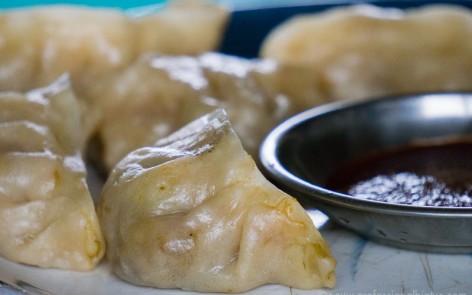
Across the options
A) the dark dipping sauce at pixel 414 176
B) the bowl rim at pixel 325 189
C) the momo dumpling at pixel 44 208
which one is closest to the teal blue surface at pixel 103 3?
the bowl rim at pixel 325 189

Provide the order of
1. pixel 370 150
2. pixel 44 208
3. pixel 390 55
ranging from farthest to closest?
pixel 390 55
pixel 370 150
pixel 44 208

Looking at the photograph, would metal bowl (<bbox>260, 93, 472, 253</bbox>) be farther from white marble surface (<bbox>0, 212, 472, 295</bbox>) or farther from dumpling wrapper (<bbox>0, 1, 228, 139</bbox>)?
dumpling wrapper (<bbox>0, 1, 228, 139</bbox>)

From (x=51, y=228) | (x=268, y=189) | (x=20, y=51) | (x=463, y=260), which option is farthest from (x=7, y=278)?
(x=20, y=51)

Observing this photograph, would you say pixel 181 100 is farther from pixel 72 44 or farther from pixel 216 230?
pixel 216 230

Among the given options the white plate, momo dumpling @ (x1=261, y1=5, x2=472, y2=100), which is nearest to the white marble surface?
the white plate

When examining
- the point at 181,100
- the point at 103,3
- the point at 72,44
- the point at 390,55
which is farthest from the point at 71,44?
the point at 103,3
